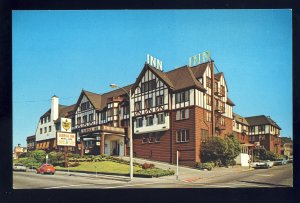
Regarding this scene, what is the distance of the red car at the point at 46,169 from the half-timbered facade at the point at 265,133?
459 inches

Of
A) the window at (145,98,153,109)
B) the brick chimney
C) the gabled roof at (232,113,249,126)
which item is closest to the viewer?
the gabled roof at (232,113,249,126)

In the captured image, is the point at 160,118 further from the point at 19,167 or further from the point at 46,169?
the point at 19,167

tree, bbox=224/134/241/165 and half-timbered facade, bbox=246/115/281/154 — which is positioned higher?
half-timbered facade, bbox=246/115/281/154

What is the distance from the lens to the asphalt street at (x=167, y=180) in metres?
17.8

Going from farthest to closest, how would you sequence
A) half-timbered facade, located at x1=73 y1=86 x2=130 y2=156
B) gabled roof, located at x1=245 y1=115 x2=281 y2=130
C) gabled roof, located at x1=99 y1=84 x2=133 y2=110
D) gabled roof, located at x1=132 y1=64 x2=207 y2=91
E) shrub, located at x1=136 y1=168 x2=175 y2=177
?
half-timbered facade, located at x1=73 y1=86 x2=130 y2=156, gabled roof, located at x1=99 y1=84 x2=133 y2=110, gabled roof, located at x1=132 y1=64 x2=207 y2=91, shrub, located at x1=136 y1=168 x2=175 y2=177, gabled roof, located at x1=245 y1=115 x2=281 y2=130

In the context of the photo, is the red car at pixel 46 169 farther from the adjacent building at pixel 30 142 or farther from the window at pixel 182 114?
the window at pixel 182 114

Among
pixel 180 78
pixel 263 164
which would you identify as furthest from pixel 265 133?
pixel 180 78

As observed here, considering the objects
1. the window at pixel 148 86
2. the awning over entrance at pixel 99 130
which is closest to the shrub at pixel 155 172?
the awning over entrance at pixel 99 130

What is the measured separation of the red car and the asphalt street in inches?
11.6

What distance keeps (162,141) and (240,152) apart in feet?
15.2

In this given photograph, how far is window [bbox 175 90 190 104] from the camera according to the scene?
20.2 meters

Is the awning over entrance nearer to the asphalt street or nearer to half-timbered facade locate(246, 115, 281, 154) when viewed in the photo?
the asphalt street

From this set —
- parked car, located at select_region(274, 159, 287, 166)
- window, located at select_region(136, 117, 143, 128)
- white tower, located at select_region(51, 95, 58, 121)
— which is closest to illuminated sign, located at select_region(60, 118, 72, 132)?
white tower, located at select_region(51, 95, 58, 121)

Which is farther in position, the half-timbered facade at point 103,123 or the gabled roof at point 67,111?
the half-timbered facade at point 103,123
